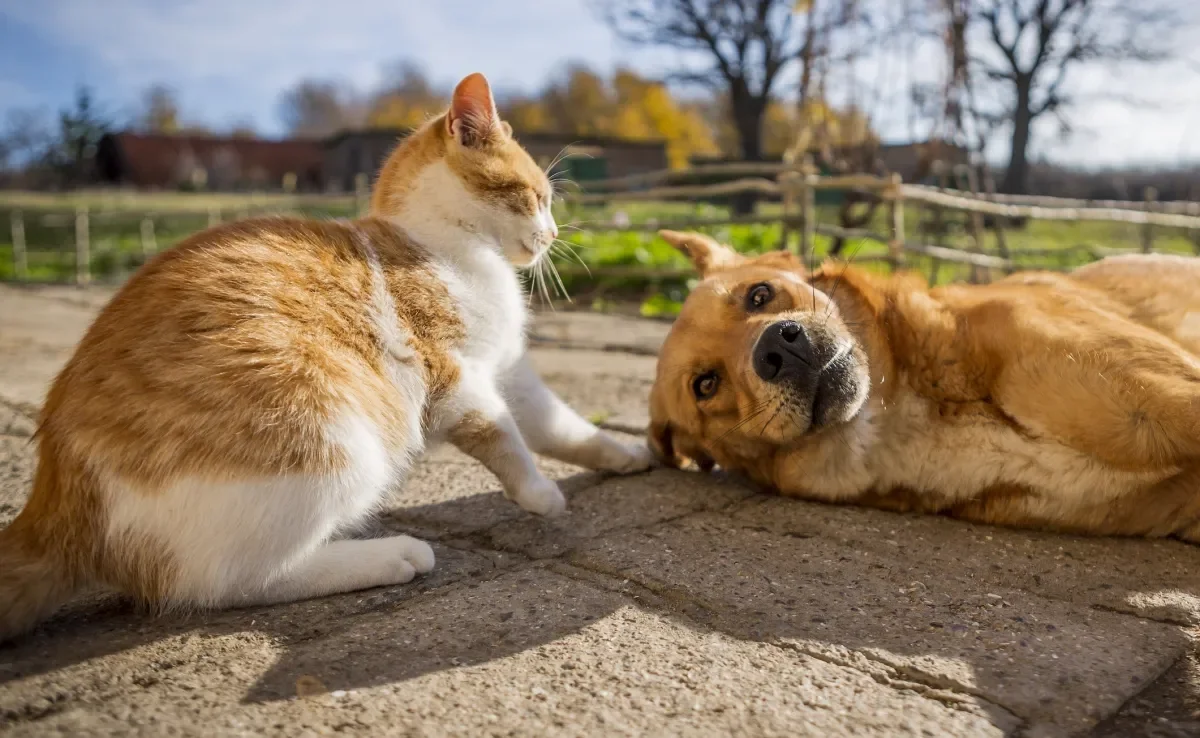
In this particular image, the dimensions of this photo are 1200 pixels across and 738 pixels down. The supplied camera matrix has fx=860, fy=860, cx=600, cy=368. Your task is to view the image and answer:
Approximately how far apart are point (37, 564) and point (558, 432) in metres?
1.59

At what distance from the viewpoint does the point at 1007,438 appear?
101 inches

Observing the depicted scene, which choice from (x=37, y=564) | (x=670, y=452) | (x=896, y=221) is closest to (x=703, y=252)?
(x=670, y=452)

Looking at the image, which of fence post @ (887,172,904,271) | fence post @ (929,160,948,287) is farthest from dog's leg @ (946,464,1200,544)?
fence post @ (929,160,948,287)

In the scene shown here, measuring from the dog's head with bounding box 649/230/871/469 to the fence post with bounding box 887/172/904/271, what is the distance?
4.40 metres

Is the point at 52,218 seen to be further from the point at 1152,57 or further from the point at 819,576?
the point at 1152,57

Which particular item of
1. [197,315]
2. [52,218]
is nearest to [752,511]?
[197,315]

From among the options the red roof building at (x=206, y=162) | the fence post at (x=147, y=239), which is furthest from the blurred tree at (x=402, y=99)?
the fence post at (x=147, y=239)

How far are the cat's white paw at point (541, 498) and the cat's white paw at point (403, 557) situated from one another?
35 cm

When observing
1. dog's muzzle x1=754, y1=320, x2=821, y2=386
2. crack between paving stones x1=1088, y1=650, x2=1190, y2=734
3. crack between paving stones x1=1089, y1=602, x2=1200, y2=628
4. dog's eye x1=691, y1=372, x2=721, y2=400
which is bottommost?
crack between paving stones x1=1089, y1=602, x2=1200, y2=628

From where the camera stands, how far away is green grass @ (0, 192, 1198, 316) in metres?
9.88

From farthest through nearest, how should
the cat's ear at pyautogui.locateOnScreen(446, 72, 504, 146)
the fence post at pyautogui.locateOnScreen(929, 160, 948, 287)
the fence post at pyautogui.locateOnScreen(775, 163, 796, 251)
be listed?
the fence post at pyautogui.locateOnScreen(929, 160, 948, 287), the fence post at pyautogui.locateOnScreen(775, 163, 796, 251), the cat's ear at pyautogui.locateOnScreen(446, 72, 504, 146)

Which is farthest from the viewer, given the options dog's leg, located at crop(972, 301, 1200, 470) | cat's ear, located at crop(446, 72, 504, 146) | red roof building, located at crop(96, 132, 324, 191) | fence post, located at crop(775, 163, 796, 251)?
red roof building, located at crop(96, 132, 324, 191)

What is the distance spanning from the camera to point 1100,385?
2336mm

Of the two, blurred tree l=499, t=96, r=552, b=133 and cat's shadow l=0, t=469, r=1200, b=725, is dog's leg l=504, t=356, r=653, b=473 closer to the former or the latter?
cat's shadow l=0, t=469, r=1200, b=725
